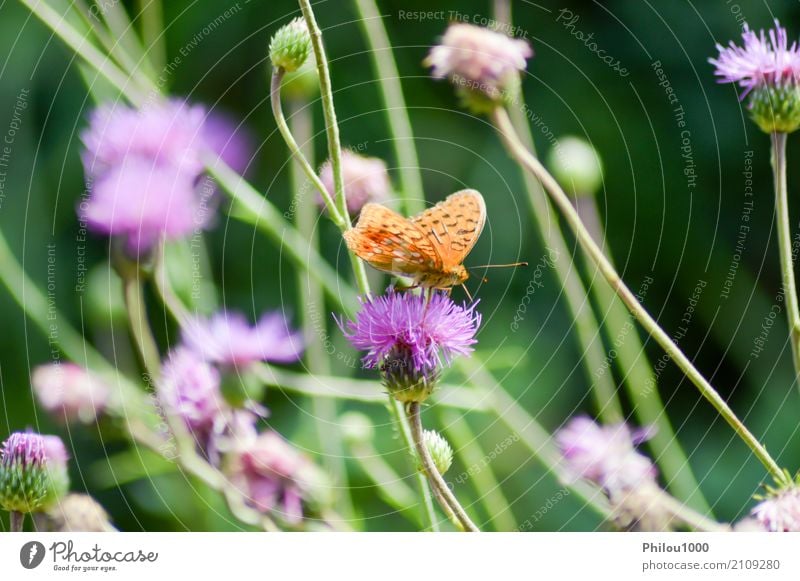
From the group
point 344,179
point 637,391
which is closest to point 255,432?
point 344,179

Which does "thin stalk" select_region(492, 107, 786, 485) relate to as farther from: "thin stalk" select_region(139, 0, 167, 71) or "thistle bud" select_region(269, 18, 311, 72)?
"thin stalk" select_region(139, 0, 167, 71)

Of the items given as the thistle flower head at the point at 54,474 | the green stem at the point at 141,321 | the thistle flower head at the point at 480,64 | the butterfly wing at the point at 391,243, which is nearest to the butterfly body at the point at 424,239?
the butterfly wing at the point at 391,243

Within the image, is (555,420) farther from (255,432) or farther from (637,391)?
(255,432)

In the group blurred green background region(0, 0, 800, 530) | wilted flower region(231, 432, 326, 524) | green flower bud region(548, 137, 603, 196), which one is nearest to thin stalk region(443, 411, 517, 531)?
blurred green background region(0, 0, 800, 530)

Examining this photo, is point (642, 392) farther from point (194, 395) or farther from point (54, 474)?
point (54, 474)

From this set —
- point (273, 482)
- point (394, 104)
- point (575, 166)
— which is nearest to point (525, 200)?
point (575, 166)
